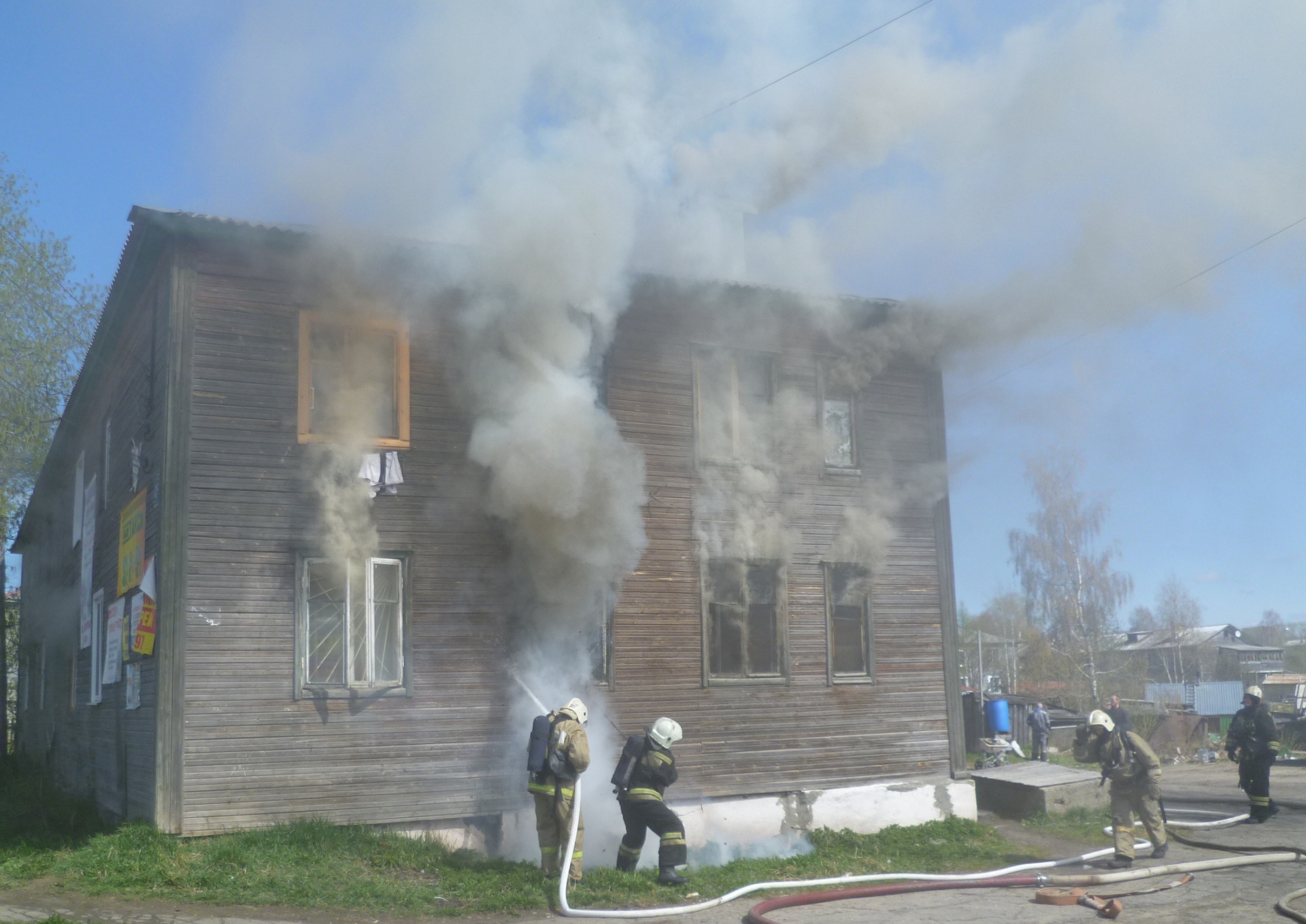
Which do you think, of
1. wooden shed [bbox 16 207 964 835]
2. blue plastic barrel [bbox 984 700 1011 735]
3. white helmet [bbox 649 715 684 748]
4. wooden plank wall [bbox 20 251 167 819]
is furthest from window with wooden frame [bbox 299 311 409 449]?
blue plastic barrel [bbox 984 700 1011 735]

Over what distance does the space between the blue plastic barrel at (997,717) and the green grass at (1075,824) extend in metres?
7.37

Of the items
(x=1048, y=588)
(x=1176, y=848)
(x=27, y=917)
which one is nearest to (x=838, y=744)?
(x=1176, y=848)

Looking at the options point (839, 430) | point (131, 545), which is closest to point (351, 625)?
point (131, 545)

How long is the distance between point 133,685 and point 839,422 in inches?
370

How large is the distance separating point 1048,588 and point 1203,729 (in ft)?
65.2

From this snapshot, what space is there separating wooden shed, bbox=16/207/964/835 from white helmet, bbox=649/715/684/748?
2244mm

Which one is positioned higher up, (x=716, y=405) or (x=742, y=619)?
(x=716, y=405)

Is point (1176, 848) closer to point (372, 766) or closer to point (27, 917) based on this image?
point (372, 766)

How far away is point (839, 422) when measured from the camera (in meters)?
15.2

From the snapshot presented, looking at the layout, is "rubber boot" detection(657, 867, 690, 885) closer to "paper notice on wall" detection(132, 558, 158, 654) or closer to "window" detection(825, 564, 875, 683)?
"window" detection(825, 564, 875, 683)

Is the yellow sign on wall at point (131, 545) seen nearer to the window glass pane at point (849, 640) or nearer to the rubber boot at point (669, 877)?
the rubber boot at point (669, 877)

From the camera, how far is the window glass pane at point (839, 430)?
15109mm

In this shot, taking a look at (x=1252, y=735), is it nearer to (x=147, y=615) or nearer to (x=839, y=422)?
(x=839, y=422)

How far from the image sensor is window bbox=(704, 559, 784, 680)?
1393 centimetres
